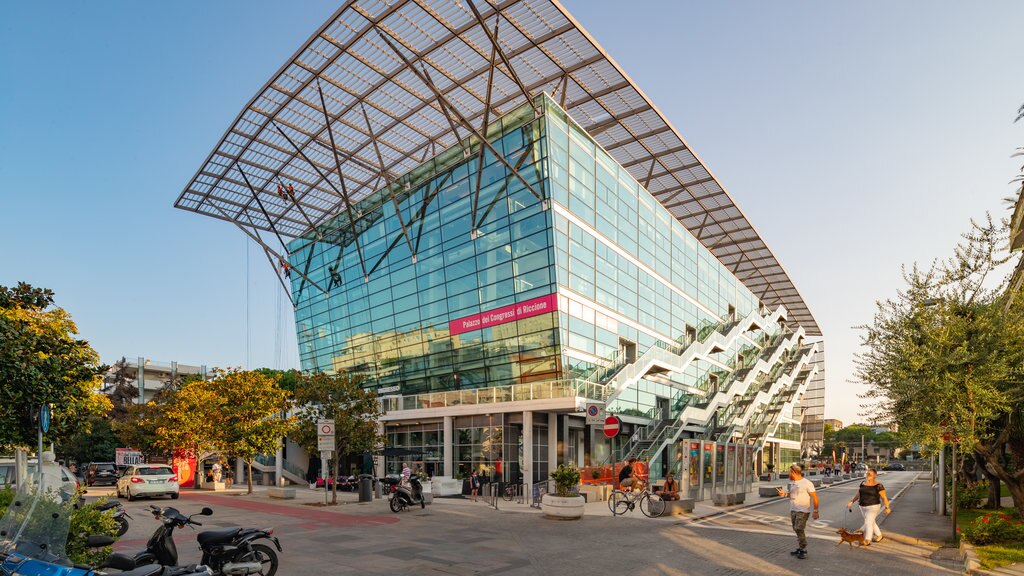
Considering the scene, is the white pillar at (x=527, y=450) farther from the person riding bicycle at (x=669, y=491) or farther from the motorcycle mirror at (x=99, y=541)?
the motorcycle mirror at (x=99, y=541)

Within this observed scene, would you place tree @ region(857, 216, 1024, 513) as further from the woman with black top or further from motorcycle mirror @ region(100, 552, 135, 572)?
motorcycle mirror @ region(100, 552, 135, 572)

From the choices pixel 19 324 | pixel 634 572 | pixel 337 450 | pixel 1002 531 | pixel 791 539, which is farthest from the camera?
pixel 337 450

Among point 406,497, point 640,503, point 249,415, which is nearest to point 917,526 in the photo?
point 640,503

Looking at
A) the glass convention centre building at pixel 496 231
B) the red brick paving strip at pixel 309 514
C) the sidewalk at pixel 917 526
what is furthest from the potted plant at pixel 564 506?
the sidewalk at pixel 917 526

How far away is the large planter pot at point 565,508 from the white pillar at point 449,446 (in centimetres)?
1599

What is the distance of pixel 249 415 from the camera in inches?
1294

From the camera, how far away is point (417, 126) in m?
39.0

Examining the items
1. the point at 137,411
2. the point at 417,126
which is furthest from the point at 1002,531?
the point at 137,411

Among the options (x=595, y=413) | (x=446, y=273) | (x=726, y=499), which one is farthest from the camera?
(x=446, y=273)

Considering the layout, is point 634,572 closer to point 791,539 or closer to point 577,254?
point 791,539

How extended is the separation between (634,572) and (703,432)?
31.2 m

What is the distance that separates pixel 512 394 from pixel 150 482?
52.1 feet

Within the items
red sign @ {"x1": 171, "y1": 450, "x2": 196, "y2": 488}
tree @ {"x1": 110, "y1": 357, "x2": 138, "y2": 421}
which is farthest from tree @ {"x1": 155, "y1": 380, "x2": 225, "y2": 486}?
tree @ {"x1": 110, "y1": 357, "x2": 138, "y2": 421}

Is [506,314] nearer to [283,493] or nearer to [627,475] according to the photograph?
[627,475]
